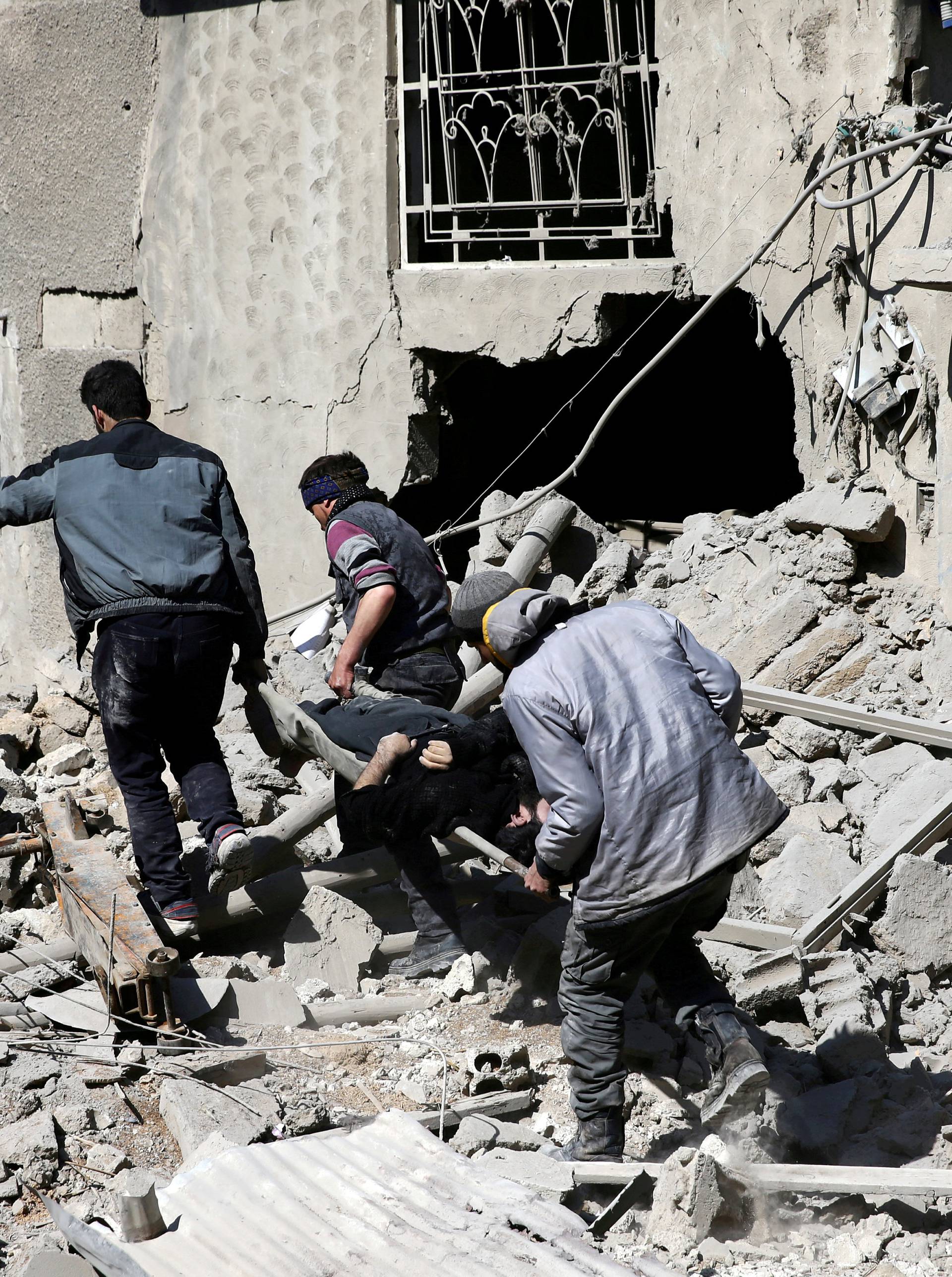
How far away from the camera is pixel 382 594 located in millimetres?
4824

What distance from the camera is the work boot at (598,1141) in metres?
3.52

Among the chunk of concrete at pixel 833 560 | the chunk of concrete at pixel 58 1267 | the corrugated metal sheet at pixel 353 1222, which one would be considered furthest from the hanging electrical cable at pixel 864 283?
the chunk of concrete at pixel 58 1267

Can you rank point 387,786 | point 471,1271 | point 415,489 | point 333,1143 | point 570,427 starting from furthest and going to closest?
point 570,427 → point 415,489 → point 387,786 → point 333,1143 → point 471,1271

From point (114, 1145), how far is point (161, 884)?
1267mm

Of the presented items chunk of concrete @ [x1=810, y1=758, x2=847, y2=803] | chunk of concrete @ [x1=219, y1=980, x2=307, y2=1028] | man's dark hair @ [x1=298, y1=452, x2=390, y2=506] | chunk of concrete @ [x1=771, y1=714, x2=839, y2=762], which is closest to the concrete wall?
chunk of concrete @ [x1=771, y1=714, x2=839, y2=762]

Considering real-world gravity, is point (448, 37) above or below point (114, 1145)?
above

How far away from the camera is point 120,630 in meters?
4.51

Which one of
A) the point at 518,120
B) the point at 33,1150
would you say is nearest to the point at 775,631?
the point at 518,120

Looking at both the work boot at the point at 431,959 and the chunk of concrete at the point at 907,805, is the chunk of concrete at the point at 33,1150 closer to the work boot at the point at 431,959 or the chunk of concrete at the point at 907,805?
the work boot at the point at 431,959

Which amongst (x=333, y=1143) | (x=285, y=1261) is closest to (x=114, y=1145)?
(x=333, y=1143)

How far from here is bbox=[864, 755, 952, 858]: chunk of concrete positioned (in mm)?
5055

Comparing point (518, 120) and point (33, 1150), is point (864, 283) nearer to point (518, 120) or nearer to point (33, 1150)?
point (518, 120)

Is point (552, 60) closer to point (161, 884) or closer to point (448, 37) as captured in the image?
point (448, 37)

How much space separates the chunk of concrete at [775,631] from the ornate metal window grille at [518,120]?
7.81ft
